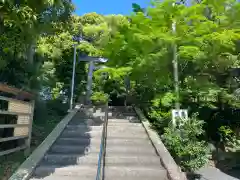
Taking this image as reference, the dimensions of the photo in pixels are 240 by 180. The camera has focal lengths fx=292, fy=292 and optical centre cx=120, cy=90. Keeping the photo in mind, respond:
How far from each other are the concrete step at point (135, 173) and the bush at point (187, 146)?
0.92 meters

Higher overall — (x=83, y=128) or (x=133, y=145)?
(x=83, y=128)

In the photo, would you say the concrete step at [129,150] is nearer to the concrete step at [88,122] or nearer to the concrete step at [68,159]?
the concrete step at [68,159]

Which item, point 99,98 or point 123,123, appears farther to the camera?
point 99,98

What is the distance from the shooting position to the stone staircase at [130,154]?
6.04 m

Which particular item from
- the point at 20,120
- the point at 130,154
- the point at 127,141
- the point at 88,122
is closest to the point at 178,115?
the point at 127,141

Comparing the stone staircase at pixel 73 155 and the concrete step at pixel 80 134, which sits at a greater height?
the concrete step at pixel 80 134

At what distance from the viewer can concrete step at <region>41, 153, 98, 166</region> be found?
6.42 metres

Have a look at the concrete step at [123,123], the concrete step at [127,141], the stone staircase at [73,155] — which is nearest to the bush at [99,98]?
the concrete step at [123,123]

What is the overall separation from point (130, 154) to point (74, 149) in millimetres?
1381

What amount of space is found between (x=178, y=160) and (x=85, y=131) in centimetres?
291

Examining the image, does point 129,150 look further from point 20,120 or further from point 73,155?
point 20,120

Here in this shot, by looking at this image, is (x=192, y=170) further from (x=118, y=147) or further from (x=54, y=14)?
(x=54, y=14)

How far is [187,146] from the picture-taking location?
6973mm

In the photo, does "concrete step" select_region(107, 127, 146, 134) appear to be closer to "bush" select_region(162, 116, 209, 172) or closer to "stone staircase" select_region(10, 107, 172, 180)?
"stone staircase" select_region(10, 107, 172, 180)
